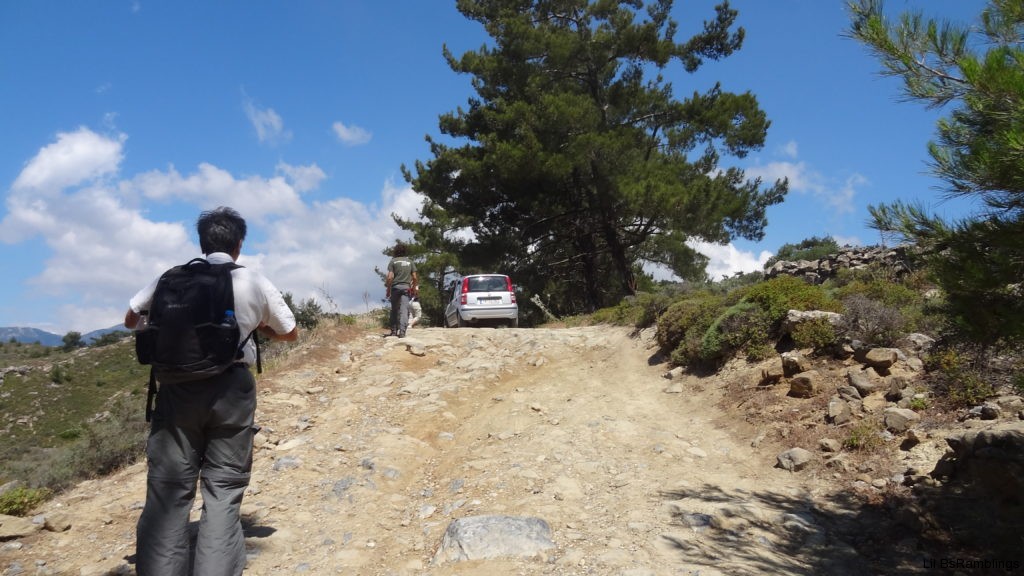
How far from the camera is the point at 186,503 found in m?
3.19

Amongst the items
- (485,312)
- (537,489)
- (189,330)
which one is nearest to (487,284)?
(485,312)

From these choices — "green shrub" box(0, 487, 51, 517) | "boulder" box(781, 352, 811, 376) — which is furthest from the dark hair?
"boulder" box(781, 352, 811, 376)

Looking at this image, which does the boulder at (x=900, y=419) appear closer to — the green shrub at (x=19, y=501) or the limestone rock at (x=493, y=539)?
the limestone rock at (x=493, y=539)

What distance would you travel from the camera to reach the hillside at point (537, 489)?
4.20m

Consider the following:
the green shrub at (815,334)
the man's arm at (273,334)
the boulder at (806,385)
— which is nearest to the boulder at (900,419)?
the boulder at (806,385)

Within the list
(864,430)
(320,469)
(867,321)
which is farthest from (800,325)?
(320,469)

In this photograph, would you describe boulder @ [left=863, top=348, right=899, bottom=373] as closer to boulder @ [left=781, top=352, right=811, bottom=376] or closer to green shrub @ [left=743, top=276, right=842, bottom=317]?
boulder @ [left=781, top=352, right=811, bottom=376]

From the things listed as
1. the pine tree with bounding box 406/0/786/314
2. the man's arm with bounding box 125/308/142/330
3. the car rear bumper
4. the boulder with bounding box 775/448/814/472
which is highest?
the pine tree with bounding box 406/0/786/314

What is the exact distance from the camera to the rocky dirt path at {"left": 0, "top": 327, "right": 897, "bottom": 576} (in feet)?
13.8

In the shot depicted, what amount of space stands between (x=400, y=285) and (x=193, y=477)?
8.64 metres

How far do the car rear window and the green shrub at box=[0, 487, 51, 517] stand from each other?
11.5m

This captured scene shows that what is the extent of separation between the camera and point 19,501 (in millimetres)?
4922

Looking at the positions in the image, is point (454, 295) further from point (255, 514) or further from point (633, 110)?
point (255, 514)

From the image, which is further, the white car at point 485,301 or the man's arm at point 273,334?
the white car at point 485,301
